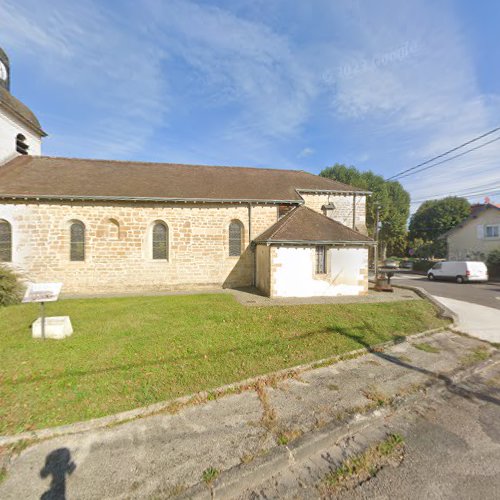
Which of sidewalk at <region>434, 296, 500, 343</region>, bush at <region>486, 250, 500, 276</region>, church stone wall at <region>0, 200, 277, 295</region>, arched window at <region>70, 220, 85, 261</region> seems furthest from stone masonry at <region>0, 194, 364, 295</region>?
bush at <region>486, 250, 500, 276</region>

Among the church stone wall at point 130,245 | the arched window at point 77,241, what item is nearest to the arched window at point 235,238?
the church stone wall at point 130,245

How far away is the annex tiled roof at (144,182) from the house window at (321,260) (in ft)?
12.8

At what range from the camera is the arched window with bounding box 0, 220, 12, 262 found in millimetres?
12016

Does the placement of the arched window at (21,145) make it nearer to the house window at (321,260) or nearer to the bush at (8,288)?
the bush at (8,288)

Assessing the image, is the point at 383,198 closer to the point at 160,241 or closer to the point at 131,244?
the point at 160,241

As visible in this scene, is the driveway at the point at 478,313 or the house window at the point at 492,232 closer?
the driveway at the point at 478,313

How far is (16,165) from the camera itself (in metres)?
14.2

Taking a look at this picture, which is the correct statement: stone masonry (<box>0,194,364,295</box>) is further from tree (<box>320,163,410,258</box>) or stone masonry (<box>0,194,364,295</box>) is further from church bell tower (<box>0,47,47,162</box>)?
tree (<box>320,163,410,258</box>)

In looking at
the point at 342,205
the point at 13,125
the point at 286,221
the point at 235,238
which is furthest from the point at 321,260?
the point at 13,125

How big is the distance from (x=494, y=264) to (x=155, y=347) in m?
30.3

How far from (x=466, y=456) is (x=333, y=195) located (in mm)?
15103

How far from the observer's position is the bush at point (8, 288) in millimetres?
9752

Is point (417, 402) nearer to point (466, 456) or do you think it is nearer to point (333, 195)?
point (466, 456)

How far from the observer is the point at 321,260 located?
475 inches
